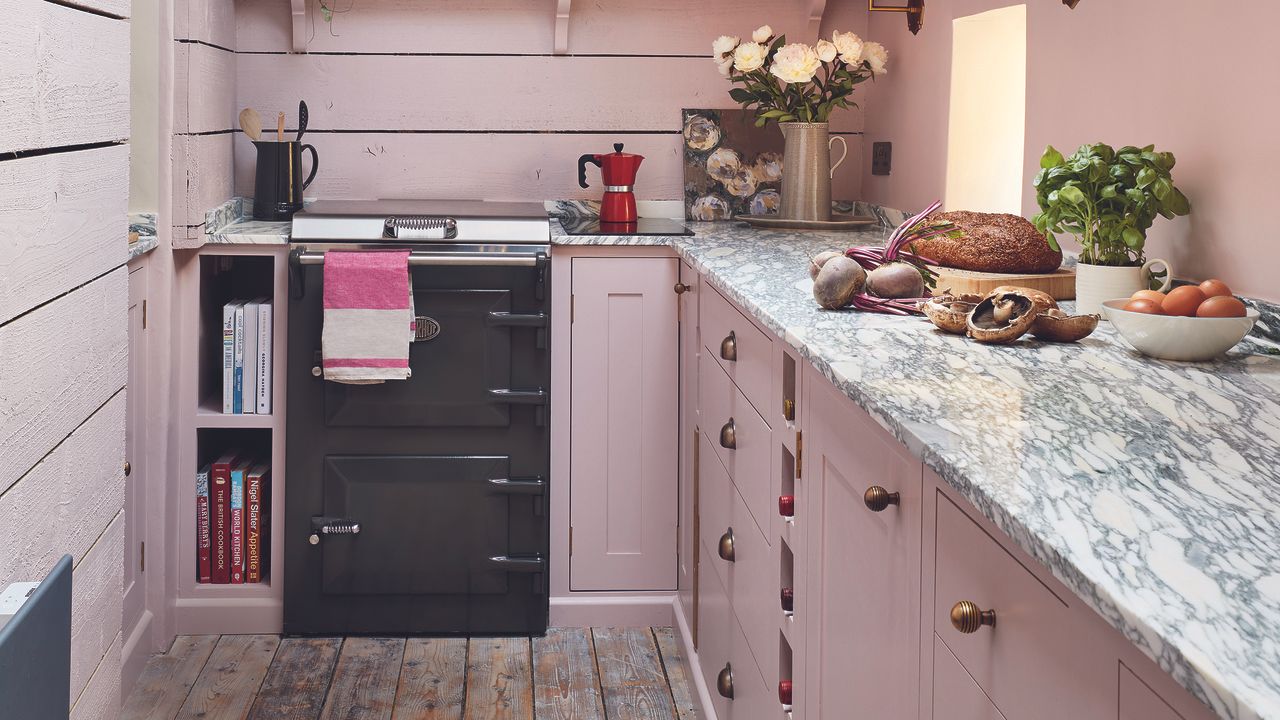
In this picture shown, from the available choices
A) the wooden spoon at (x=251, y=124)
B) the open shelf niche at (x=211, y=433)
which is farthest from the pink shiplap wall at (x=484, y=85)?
the open shelf niche at (x=211, y=433)

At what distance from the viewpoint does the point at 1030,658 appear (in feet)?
2.91

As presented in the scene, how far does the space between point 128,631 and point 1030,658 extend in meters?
2.31

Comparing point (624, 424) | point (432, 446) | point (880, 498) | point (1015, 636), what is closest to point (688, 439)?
point (624, 424)

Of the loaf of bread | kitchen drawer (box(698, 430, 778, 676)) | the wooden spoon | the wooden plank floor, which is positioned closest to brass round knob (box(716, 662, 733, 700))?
kitchen drawer (box(698, 430, 778, 676))

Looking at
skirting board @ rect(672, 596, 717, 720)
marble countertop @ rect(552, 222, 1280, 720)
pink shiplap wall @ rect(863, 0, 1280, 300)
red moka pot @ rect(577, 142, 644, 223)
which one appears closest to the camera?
marble countertop @ rect(552, 222, 1280, 720)

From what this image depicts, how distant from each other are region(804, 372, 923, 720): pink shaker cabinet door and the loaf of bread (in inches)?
20.4

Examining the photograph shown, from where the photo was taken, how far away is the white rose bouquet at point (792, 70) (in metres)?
2.88

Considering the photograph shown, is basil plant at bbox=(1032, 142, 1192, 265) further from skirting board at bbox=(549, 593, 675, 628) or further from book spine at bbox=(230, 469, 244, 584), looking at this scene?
book spine at bbox=(230, 469, 244, 584)

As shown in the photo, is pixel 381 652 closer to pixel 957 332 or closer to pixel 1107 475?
pixel 957 332

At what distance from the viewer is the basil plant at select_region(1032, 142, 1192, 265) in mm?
1687

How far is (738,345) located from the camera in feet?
6.96

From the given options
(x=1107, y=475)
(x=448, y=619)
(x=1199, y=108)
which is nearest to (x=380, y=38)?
(x=448, y=619)

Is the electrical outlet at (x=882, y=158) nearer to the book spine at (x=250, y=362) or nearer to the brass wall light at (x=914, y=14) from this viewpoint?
the brass wall light at (x=914, y=14)

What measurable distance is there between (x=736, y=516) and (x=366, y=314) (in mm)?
1024
